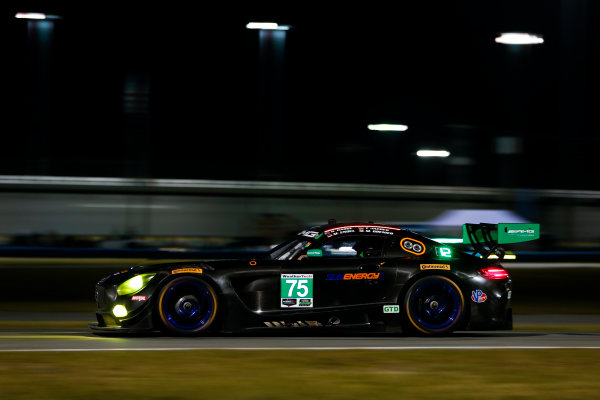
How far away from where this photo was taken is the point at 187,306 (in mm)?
8836

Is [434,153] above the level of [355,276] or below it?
above

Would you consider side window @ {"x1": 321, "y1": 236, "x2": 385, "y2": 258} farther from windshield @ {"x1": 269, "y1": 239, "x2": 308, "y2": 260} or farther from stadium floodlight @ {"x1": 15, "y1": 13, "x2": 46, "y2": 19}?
stadium floodlight @ {"x1": 15, "y1": 13, "x2": 46, "y2": 19}

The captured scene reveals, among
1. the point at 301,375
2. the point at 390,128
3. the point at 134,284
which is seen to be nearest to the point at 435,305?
the point at 301,375

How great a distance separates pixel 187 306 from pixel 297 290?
3.56 ft

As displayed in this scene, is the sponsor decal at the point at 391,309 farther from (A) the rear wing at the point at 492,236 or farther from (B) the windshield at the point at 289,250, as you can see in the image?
(A) the rear wing at the point at 492,236

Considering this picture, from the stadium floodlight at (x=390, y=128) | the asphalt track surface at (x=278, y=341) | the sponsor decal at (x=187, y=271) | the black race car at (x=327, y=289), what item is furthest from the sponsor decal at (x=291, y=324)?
the stadium floodlight at (x=390, y=128)

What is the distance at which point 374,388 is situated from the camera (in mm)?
6133

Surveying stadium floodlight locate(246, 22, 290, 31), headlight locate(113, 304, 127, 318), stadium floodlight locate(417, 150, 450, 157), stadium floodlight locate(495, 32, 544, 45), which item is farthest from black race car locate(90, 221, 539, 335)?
stadium floodlight locate(417, 150, 450, 157)

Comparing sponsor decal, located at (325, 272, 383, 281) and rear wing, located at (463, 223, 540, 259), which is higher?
rear wing, located at (463, 223, 540, 259)

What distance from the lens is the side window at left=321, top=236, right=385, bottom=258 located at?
30.3 ft

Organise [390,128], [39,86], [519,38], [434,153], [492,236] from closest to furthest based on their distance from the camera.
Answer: [492,236] < [519,38] < [39,86] < [434,153] < [390,128]

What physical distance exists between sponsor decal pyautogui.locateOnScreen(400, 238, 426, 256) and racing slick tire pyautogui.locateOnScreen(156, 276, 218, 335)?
2.02m

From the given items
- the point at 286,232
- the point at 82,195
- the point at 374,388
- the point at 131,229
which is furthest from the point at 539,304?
the point at 82,195

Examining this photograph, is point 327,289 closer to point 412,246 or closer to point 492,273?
point 412,246
